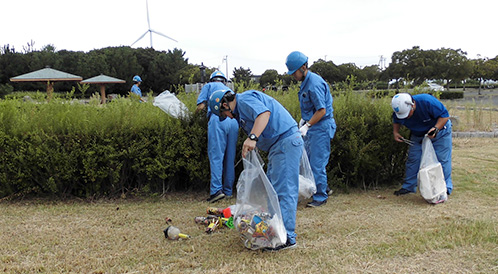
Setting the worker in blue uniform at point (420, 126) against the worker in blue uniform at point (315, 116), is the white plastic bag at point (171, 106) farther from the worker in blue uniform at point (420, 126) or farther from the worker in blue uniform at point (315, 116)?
the worker in blue uniform at point (420, 126)

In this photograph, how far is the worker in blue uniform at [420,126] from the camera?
13.5ft

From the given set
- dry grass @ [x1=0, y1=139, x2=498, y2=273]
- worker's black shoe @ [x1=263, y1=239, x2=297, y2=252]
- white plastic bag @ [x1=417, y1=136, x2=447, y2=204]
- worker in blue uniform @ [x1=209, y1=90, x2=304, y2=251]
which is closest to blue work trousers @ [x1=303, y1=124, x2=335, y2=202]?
dry grass @ [x1=0, y1=139, x2=498, y2=273]

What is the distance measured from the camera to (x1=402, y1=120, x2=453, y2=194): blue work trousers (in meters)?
4.25

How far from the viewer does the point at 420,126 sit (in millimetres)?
4273

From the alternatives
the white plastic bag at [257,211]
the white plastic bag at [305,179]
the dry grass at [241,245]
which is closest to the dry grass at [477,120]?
the dry grass at [241,245]

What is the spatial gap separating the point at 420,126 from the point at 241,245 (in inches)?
102

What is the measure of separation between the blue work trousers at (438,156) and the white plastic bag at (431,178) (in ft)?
0.57

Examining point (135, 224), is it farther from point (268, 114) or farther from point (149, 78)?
point (149, 78)

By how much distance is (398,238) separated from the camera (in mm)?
3145

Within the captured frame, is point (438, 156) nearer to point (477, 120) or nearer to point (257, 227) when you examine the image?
point (257, 227)

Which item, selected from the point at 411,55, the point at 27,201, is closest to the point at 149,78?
the point at 411,55

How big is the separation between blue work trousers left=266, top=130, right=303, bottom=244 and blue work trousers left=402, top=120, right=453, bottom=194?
2174 millimetres

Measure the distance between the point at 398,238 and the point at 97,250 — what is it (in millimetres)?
2525

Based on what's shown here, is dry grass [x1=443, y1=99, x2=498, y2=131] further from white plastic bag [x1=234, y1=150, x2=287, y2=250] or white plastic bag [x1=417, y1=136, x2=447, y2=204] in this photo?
white plastic bag [x1=234, y1=150, x2=287, y2=250]
